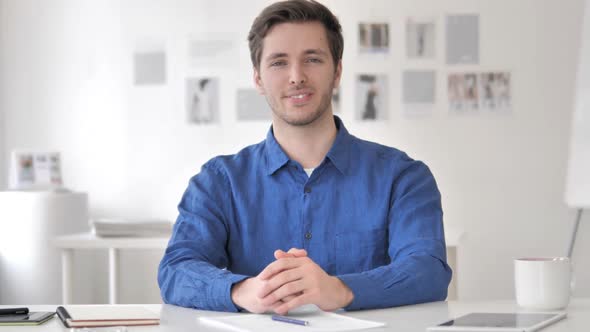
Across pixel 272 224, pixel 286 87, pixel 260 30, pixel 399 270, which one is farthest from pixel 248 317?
pixel 260 30

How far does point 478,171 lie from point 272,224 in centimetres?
249

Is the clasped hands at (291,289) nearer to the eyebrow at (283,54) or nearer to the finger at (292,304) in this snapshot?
the finger at (292,304)

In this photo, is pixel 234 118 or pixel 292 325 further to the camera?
pixel 234 118

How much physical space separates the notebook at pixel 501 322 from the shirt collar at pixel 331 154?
57 cm

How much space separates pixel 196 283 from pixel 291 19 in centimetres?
65

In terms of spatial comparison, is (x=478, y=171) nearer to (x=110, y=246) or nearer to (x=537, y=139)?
(x=537, y=139)

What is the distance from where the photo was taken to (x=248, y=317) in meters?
1.46

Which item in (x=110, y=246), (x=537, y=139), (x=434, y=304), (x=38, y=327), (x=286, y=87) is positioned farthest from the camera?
(x=537, y=139)

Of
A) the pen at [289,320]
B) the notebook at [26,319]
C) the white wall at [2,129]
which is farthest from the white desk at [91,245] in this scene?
the pen at [289,320]

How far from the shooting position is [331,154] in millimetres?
1914

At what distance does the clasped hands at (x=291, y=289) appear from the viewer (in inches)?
58.2

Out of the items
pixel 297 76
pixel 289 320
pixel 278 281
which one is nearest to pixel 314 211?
pixel 297 76

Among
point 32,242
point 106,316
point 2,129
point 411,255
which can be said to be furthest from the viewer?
point 2,129

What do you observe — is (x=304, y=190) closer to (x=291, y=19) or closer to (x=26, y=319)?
(x=291, y=19)
